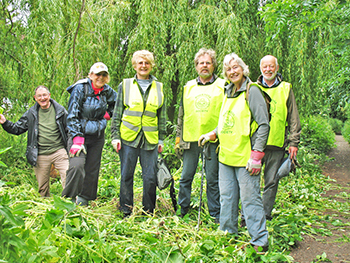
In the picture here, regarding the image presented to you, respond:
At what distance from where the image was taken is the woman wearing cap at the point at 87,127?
3393 millimetres

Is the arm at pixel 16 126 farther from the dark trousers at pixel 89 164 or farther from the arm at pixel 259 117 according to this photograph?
the arm at pixel 259 117

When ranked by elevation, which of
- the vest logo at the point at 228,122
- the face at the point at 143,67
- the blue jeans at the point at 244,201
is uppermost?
the face at the point at 143,67

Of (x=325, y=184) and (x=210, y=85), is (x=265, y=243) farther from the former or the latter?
(x=325, y=184)

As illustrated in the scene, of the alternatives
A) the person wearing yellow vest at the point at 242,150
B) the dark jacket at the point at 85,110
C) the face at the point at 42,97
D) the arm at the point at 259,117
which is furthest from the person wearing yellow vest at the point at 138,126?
the arm at the point at 259,117

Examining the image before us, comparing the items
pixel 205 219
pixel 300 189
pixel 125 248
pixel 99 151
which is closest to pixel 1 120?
pixel 99 151

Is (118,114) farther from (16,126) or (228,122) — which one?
(16,126)

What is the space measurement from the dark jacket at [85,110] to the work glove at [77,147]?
0.16 ft

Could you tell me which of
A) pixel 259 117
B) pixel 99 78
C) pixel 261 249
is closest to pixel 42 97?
pixel 99 78

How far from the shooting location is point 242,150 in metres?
2.88

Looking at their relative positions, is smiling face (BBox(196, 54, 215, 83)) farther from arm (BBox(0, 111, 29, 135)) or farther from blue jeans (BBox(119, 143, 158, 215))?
arm (BBox(0, 111, 29, 135))

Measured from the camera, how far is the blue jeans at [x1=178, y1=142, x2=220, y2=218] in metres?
3.52

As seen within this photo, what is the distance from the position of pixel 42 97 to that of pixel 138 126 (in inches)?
57.3

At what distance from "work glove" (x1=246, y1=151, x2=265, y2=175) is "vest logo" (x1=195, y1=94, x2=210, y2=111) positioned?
3.08 ft

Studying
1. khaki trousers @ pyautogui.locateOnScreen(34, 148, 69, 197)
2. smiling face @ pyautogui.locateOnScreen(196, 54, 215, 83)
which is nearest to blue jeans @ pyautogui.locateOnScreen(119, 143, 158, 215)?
khaki trousers @ pyautogui.locateOnScreen(34, 148, 69, 197)
